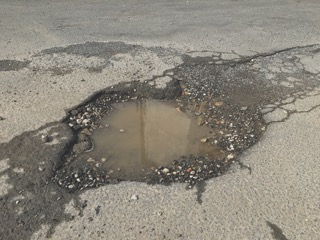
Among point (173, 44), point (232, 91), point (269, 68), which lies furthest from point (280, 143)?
point (173, 44)

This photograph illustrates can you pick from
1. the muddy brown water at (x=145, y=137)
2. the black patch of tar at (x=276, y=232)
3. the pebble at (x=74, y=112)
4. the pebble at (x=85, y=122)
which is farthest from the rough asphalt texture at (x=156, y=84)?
the muddy brown water at (x=145, y=137)

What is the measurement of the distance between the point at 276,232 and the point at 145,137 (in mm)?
1762

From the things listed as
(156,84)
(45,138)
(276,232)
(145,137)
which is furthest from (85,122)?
(276,232)

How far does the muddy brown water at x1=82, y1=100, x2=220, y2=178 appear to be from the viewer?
3.60 metres

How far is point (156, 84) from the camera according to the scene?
4.73 meters

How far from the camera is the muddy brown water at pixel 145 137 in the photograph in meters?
3.60

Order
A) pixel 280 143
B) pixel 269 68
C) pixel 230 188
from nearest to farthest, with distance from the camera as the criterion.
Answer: pixel 230 188
pixel 280 143
pixel 269 68

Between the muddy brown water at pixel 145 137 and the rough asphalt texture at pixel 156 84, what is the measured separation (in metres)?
0.37

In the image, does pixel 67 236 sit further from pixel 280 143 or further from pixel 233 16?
pixel 233 16

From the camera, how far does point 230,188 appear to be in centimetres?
322

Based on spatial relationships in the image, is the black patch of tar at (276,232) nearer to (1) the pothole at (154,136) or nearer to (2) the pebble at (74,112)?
(1) the pothole at (154,136)

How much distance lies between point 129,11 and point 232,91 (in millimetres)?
3618

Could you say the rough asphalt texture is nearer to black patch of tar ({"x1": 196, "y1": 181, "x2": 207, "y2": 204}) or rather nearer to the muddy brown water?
black patch of tar ({"x1": 196, "y1": 181, "x2": 207, "y2": 204})

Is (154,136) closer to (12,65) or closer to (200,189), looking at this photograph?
(200,189)
